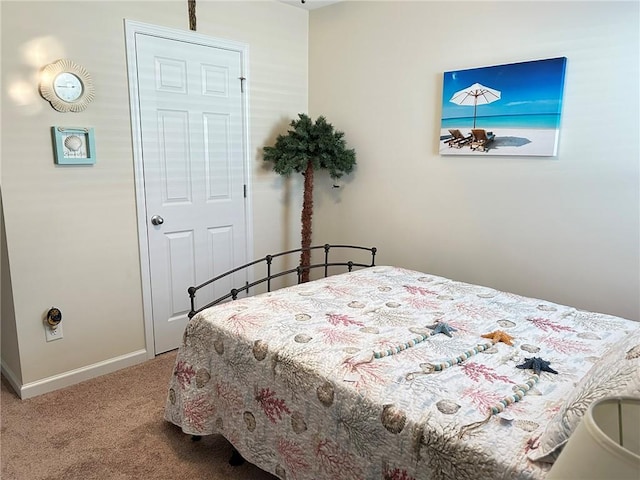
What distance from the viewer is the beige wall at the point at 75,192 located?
233cm

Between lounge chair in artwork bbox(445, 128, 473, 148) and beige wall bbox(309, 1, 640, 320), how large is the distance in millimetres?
105

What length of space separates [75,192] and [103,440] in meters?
1.29

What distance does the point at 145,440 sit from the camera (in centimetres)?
215

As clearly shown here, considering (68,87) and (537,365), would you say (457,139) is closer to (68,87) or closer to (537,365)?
(537,365)

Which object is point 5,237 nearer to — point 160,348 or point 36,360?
point 36,360

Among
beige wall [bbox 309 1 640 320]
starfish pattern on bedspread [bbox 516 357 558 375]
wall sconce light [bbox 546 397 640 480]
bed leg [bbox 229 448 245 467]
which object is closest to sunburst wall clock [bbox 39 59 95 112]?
beige wall [bbox 309 1 640 320]

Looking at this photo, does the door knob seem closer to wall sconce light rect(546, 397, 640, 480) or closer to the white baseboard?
the white baseboard

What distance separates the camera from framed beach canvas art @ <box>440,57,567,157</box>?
244 cm

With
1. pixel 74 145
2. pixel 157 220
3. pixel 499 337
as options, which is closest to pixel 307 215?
pixel 157 220

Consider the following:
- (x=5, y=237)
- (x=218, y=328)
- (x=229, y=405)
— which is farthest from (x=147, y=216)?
(x=229, y=405)

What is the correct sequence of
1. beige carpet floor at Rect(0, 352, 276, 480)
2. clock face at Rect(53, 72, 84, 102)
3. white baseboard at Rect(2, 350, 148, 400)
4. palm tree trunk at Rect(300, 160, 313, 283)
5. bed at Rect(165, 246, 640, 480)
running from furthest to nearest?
palm tree trunk at Rect(300, 160, 313, 283)
white baseboard at Rect(2, 350, 148, 400)
clock face at Rect(53, 72, 84, 102)
beige carpet floor at Rect(0, 352, 276, 480)
bed at Rect(165, 246, 640, 480)

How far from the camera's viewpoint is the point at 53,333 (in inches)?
102

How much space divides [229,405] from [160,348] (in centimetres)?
142

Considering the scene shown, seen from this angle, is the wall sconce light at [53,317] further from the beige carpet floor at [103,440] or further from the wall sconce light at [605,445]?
the wall sconce light at [605,445]
